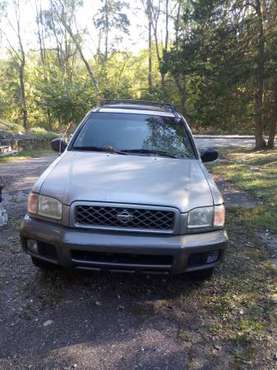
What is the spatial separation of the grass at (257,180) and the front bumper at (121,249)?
2808 mm

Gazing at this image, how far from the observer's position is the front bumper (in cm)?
331

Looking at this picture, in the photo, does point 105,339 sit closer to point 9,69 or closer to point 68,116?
point 68,116

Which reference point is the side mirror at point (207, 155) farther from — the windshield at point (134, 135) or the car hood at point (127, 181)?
the car hood at point (127, 181)

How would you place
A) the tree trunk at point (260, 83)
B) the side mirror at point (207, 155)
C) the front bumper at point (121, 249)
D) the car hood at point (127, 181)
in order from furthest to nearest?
the tree trunk at point (260, 83) → the side mirror at point (207, 155) → the car hood at point (127, 181) → the front bumper at point (121, 249)

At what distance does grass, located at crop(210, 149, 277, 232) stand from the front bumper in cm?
281

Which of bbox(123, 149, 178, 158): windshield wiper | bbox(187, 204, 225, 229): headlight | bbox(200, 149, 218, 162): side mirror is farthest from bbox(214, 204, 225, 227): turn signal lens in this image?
bbox(200, 149, 218, 162): side mirror

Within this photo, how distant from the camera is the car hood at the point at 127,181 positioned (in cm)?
344

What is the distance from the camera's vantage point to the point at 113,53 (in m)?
44.7

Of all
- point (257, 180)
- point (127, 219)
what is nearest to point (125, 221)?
point (127, 219)

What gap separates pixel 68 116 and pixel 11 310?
21875 millimetres

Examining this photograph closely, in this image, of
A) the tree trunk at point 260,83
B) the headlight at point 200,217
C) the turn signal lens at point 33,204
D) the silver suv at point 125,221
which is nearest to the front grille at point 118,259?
the silver suv at point 125,221

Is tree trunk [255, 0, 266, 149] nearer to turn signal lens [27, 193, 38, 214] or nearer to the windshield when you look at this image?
the windshield

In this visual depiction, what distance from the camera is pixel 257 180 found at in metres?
9.55

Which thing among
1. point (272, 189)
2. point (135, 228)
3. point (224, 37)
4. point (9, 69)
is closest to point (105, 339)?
point (135, 228)
